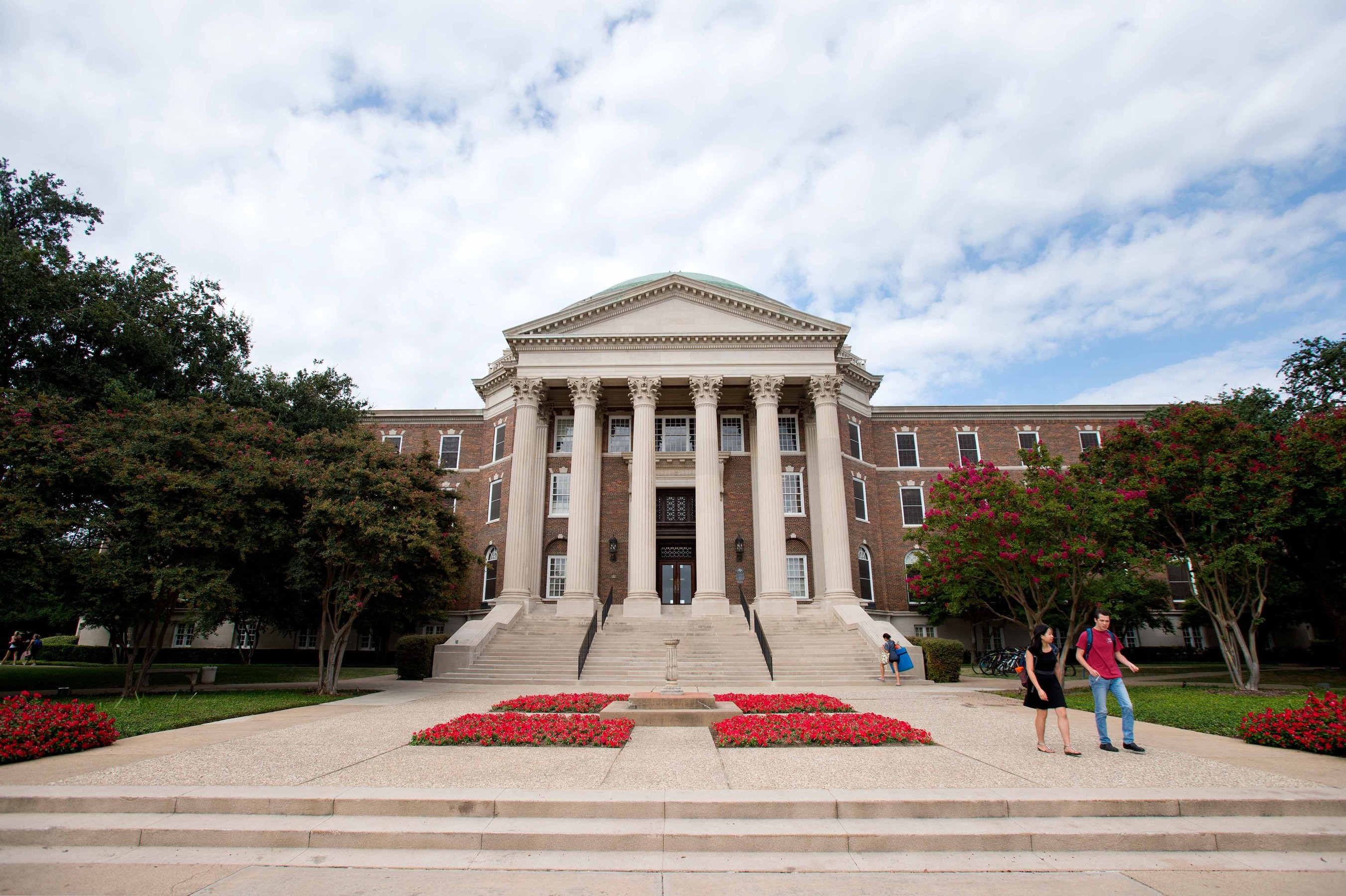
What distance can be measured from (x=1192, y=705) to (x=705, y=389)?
59.7 ft

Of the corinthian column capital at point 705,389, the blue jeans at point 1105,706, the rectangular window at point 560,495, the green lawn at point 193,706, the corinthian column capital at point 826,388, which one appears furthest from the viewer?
the rectangular window at point 560,495

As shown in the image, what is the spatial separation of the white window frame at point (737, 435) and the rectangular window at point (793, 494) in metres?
2.23

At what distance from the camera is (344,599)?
17.8 meters

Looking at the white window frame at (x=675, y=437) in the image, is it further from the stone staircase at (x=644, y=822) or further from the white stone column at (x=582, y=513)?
the stone staircase at (x=644, y=822)

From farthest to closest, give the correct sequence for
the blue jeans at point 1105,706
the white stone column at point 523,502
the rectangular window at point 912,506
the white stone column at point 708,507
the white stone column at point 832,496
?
the rectangular window at point 912,506 < the white stone column at point 523,502 < the white stone column at point 832,496 < the white stone column at point 708,507 < the blue jeans at point 1105,706

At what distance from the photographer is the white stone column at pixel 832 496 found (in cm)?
2562

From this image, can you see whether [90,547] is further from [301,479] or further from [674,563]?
[674,563]

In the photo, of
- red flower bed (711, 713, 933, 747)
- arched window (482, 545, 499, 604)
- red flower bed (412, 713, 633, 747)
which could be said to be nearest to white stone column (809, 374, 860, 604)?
arched window (482, 545, 499, 604)

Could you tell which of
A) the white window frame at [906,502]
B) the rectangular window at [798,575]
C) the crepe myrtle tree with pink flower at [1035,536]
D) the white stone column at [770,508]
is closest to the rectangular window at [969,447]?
the white window frame at [906,502]

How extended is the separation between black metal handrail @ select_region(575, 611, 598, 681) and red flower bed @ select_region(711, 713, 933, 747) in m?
9.76

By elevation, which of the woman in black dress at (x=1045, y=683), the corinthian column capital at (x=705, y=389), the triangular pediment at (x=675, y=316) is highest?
the triangular pediment at (x=675, y=316)

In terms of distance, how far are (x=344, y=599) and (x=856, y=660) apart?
48.3 ft

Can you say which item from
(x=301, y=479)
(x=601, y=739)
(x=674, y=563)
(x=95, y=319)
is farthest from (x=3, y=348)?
(x=674, y=563)

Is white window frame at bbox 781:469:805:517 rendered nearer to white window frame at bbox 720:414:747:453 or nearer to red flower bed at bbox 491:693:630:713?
white window frame at bbox 720:414:747:453
